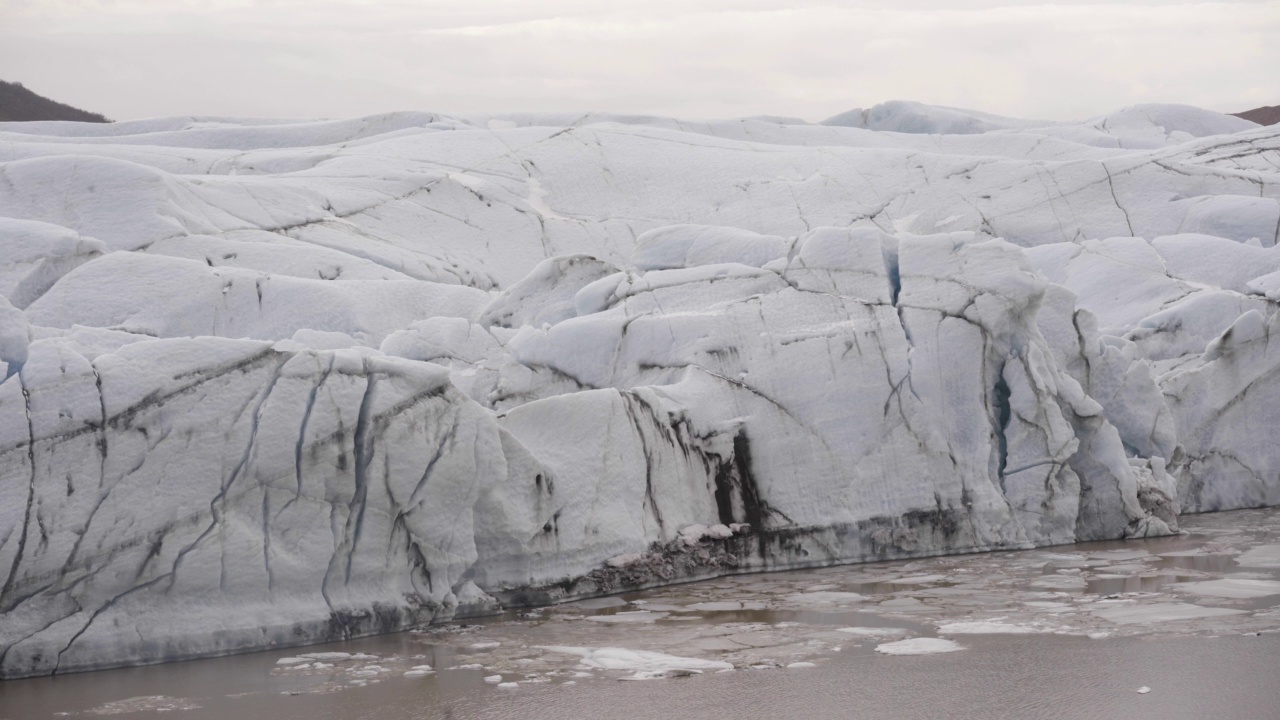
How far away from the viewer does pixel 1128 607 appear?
656 centimetres

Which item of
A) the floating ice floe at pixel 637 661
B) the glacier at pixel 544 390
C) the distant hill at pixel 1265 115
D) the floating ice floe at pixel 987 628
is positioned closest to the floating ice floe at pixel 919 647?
the floating ice floe at pixel 987 628

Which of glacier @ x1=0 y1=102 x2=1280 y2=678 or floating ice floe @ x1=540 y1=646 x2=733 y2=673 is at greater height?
glacier @ x1=0 y1=102 x2=1280 y2=678

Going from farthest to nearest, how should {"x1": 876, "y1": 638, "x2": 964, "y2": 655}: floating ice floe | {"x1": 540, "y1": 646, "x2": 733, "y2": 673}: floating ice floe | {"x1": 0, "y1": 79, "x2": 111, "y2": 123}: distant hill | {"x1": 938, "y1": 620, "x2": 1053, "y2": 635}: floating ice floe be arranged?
{"x1": 0, "y1": 79, "x2": 111, "y2": 123}: distant hill
{"x1": 938, "y1": 620, "x2": 1053, "y2": 635}: floating ice floe
{"x1": 876, "y1": 638, "x2": 964, "y2": 655}: floating ice floe
{"x1": 540, "y1": 646, "x2": 733, "y2": 673}: floating ice floe

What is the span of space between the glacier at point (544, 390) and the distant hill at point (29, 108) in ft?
113

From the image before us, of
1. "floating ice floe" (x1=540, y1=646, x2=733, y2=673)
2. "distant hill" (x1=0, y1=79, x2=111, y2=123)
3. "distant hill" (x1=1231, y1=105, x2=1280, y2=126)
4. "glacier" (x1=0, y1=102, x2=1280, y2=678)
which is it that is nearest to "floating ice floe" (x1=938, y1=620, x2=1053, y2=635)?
"floating ice floe" (x1=540, y1=646, x2=733, y2=673)

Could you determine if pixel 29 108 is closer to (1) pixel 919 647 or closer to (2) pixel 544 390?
(2) pixel 544 390

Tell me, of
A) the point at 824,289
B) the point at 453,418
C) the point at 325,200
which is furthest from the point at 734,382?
the point at 325,200

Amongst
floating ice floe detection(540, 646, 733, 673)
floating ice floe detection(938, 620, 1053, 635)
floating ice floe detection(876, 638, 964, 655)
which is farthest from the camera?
floating ice floe detection(938, 620, 1053, 635)

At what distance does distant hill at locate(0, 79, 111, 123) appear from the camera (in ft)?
149

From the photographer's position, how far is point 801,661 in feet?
18.8

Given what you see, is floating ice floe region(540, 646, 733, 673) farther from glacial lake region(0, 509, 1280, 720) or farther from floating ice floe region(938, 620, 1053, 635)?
floating ice floe region(938, 620, 1053, 635)

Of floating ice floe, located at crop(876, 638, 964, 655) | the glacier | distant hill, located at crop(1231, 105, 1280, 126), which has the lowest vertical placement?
floating ice floe, located at crop(876, 638, 964, 655)

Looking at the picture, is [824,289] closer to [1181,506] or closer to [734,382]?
[734,382]

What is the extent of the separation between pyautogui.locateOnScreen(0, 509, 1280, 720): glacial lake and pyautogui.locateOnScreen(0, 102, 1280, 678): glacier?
432mm
